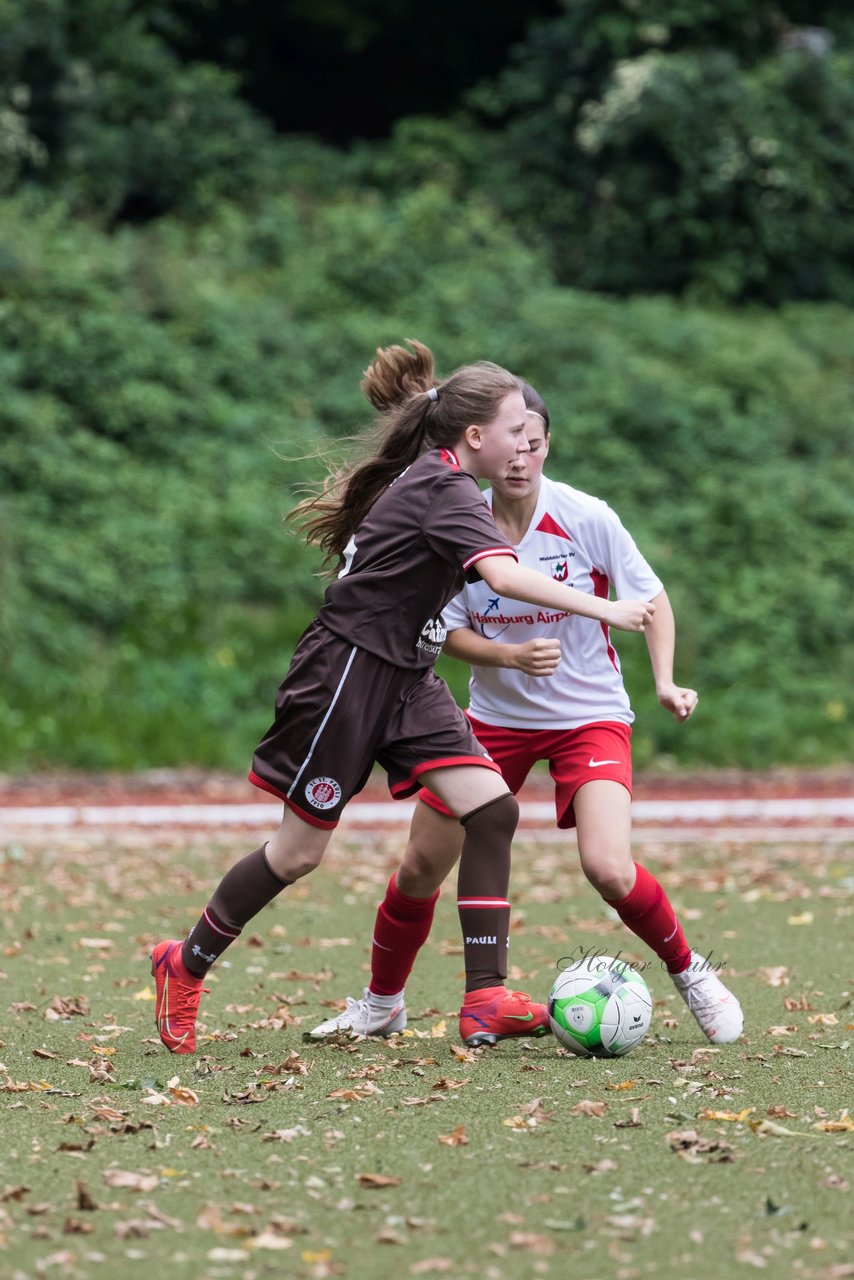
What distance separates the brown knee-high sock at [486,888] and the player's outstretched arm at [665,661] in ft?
1.80

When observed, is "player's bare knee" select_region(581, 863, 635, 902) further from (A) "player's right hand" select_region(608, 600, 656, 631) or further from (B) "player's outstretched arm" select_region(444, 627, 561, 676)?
(A) "player's right hand" select_region(608, 600, 656, 631)

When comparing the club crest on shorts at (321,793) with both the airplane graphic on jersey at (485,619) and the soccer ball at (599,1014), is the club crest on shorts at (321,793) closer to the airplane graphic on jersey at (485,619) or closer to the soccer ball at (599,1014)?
the airplane graphic on jersey at (485,619)

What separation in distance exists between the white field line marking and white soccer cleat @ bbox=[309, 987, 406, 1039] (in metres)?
6.57

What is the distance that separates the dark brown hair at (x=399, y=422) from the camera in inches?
199

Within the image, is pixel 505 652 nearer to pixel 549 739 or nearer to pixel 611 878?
pixel 549 739

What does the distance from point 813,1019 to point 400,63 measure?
24.3 metres

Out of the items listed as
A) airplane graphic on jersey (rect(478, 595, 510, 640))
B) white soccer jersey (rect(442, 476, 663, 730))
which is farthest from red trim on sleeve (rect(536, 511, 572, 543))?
airplane graphic on jersey (rect(478, 595, 510, 640))

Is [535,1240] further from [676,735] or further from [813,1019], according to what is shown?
[676,735]

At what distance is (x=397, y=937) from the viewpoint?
17.3 ft

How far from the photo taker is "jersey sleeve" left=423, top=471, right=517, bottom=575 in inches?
187

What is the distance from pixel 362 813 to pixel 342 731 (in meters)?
8.14

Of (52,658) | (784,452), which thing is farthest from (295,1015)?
(784,452)

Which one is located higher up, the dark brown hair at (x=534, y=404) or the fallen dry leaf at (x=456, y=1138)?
the dark brown hair at (x=534, y=404)

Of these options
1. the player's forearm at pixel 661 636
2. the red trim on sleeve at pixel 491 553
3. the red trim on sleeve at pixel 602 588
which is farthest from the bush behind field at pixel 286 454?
the red trim on sleeve at pixel 491 553
